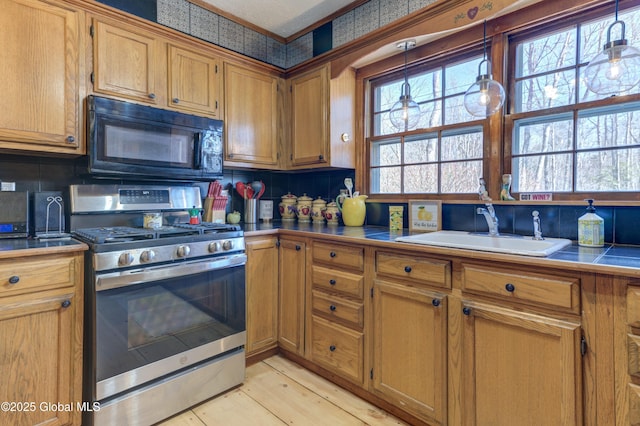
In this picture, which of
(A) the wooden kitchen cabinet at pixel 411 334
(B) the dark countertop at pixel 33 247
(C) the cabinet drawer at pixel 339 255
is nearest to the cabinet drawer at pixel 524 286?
(A) the wooden kitchen cabinet at pixel 411 334

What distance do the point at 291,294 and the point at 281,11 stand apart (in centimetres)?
211

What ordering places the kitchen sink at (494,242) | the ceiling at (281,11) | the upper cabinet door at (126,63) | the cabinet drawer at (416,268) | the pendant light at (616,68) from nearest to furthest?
the pendant light at (616,68)
the kitchen sink at (494,242)
the cabinet drawer at (416,268)
the upper cabinet door at (126,63)
the ceiling at (281,11)

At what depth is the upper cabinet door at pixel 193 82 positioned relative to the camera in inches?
85.5

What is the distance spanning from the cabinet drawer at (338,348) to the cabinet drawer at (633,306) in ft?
3.72

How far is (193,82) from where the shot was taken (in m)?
2.26

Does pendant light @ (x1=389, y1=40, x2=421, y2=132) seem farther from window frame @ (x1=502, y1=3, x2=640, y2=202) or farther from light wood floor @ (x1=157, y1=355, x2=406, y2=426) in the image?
light wood floor @ (x1=157, y1=355, x2=406, y2=426)

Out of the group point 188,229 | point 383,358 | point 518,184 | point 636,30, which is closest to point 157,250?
point 188,229

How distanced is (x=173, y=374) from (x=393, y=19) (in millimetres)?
2503

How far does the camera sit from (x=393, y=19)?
222cm

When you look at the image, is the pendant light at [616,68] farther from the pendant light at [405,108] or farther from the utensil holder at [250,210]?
the utensil holder at [250,210]

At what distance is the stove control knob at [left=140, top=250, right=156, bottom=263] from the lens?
1616 mm

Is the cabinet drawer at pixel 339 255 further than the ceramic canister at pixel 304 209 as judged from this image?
No

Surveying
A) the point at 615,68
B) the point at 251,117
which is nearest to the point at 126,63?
the point at 251,117

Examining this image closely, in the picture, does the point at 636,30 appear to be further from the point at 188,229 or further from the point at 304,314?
the point at 188,229
